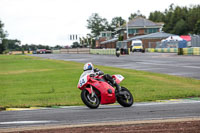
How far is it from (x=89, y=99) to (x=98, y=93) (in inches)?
11.6

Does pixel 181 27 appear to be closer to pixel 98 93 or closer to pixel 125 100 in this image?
pixel 125 100

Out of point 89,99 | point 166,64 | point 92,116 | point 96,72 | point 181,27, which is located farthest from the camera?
point 181,27

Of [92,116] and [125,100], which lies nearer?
[92,116]

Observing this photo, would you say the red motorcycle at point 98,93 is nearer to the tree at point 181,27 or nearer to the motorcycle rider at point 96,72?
the motorcycle rider at point 96,72

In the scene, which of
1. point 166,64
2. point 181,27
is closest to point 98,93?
point 166,64

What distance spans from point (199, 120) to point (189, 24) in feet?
502

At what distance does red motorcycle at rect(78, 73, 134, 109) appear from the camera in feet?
35.6

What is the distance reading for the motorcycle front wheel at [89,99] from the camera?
10.8m

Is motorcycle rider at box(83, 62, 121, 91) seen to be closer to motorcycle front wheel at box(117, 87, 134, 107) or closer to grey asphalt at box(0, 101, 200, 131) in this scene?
motorcycle front wheel at box(117, 87, 134, 107)

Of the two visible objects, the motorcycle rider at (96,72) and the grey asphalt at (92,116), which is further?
the motorcycle rider at (96,72)

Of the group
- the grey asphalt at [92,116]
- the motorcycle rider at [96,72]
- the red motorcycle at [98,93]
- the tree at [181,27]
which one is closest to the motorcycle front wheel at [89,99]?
the red motorcycle at [98,93]

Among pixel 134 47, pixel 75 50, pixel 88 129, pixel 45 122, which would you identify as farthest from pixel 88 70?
pixel 75 50

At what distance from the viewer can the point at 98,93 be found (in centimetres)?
1099

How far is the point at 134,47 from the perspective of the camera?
86.4m
